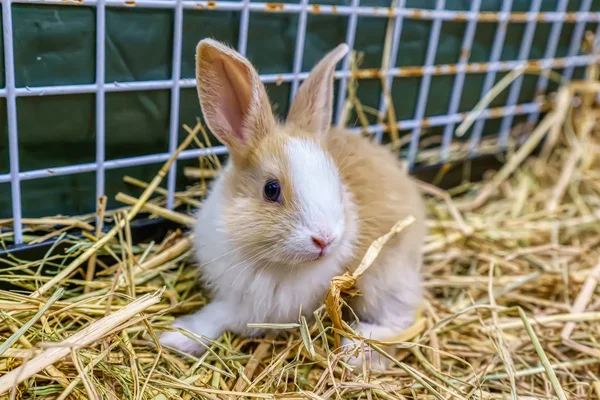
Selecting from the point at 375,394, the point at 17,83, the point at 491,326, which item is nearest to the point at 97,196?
the point at 17,83

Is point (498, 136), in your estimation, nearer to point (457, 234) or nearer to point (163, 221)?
point (457, 234)

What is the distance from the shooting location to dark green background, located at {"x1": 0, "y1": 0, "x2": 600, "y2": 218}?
132 centimetres

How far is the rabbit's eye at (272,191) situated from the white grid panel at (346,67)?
436 millimetres

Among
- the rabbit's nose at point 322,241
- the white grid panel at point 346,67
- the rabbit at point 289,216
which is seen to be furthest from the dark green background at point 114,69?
the rabbit's nose at point 322,241

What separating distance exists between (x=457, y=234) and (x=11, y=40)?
1435mm

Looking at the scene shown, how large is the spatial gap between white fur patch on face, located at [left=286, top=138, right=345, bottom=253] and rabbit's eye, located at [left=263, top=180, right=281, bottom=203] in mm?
47

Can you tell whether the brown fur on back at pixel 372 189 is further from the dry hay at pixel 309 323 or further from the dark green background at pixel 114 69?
the dark green background at pixel 114 69

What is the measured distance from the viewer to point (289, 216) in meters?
1.17

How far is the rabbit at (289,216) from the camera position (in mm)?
1185

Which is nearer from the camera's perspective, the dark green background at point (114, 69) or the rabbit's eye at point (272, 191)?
the rabbit's eye at point (272, 191)

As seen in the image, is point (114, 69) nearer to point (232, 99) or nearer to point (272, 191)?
point (232, 99)

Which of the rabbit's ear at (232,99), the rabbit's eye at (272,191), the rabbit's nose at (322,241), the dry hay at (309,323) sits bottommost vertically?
the dry hay at (309,323)

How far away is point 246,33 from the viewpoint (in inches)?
60.6

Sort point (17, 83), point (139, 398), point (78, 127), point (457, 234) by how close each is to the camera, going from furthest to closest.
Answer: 1. point (457, 234)
2. point (78, 127)
3. point (17, 83)
4. point (139, 398)
